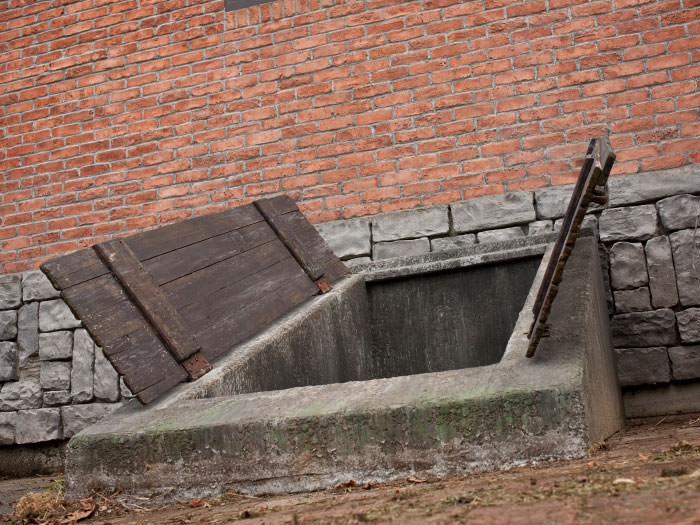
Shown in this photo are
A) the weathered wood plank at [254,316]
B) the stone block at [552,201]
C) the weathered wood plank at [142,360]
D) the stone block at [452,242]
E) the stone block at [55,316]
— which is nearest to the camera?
the weathered wood plank at [142,360]

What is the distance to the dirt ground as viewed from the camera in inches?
53.0

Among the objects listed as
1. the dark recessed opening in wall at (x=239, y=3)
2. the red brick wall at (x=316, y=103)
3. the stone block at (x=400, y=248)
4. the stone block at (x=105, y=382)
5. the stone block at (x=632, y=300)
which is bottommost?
the stone block at (x=105, y=382)

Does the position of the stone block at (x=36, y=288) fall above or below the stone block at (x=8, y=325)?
above

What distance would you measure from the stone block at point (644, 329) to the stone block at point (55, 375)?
379 cm

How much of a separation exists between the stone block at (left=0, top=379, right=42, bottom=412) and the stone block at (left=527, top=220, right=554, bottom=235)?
370 centimetres

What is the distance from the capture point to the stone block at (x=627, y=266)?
14.1 feet

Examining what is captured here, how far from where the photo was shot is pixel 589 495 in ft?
4.78

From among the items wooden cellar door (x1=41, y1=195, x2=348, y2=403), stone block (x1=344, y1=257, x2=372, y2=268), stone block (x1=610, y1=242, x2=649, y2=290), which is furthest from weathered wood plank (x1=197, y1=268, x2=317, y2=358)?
stone block (x1=610, y1=242, x2=649, y2=290)

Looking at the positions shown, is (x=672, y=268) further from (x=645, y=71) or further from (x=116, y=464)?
(x=116, y=464)

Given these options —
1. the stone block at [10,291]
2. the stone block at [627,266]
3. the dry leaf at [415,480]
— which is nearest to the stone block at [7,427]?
the stone block at [10,291]

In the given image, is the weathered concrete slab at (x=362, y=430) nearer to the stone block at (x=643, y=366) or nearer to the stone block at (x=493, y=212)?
the stone block at (x=643, y=366)

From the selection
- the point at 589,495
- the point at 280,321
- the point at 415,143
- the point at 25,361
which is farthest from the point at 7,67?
the point at 589,495

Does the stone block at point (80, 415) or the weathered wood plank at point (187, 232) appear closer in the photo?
the weathered wood plank at point (187, 232)

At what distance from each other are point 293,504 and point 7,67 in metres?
5.28
